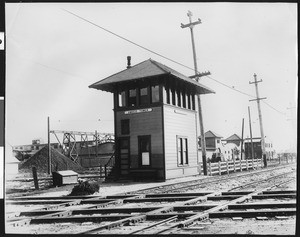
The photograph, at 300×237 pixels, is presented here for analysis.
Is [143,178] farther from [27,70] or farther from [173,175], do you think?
[27,70]

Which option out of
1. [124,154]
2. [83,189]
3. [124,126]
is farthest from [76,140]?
[83,189]

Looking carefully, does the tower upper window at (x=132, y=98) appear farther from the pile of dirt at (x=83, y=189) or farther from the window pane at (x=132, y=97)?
the pile of dirt at (x=83, y=189)

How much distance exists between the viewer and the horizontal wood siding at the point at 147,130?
1720cm

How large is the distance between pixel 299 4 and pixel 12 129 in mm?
6228

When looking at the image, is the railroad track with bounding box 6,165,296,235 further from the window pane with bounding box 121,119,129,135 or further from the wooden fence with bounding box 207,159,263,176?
the wooden fence with bounding box 207,159,263,176

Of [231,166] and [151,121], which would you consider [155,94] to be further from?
[231,166]

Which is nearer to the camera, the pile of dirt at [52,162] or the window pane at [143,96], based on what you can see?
the window pane at [143,96]

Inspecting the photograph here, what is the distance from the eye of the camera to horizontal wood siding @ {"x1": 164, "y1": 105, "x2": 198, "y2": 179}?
1734 cm

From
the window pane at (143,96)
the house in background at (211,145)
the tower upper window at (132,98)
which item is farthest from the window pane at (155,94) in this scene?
the house in background at (211,145)

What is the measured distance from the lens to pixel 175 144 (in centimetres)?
1784

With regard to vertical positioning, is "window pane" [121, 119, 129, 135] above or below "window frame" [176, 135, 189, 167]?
above

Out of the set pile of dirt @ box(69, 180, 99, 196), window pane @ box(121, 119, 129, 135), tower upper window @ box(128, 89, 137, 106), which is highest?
tower upper window @ box(128, 89, 137, 106)

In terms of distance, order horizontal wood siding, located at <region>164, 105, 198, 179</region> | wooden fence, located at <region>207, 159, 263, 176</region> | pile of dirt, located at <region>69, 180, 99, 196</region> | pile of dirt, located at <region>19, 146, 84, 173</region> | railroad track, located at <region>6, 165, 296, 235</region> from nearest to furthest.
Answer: railroad track, located at <region>6, 165, 296, 235</region> < pile of dirt, located at <region>69, 180, 99, 196</region> < horizontal wood siding, located at <region>164, 105, 198, 179</region> < wooden fence, located at <region>207, 159, 263, 176</region> < pile of dirt, located at <region>19, 146, 84, 173</region>

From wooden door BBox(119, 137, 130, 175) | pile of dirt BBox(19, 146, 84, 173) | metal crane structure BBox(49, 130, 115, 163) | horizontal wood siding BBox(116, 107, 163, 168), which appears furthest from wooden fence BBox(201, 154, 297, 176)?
pile of dirt BBox(19, 146, 84, 173)
